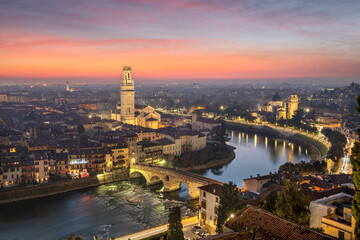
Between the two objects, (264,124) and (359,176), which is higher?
(359,176)

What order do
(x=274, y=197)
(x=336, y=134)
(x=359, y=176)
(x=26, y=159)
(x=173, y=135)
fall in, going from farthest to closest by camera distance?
(x=336, y=134)
(x=173, y=135)
(x=26, y=159)
(x=274, y=197)
(x=359, y=176)

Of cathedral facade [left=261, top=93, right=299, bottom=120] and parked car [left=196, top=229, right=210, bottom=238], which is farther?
cathedral facade [left=261, top=93, right=299, bottom=120]

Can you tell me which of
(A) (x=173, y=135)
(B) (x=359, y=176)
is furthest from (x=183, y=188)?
(B) (x=359, y=176)

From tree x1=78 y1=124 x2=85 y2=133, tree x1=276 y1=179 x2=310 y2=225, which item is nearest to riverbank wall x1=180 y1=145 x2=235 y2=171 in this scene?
tree x1=78 y1=124 x2=85 y2=133

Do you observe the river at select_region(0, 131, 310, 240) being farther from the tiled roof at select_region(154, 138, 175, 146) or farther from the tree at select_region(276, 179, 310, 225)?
the tree at select_region(276, 179, 310, 225)

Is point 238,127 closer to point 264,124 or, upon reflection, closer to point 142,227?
point 264,124

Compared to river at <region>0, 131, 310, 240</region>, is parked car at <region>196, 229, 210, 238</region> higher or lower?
higher
